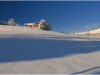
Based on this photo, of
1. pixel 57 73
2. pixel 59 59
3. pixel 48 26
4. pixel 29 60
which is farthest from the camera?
pixel 48 26

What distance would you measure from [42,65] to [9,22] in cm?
4621

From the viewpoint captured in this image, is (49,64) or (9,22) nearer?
(49,64)

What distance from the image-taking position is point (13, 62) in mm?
5980

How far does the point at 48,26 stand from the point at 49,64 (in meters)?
42.3

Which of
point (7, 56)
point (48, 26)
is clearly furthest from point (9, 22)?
point (7, 56)

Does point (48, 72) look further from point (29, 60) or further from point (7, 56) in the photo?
point (7, 56)

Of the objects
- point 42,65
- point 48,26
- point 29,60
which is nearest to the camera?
point 42,65

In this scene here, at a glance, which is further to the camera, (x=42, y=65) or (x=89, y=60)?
(x=89, y=60)

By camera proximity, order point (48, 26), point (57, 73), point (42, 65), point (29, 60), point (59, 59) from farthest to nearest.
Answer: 1. point (48, 26)
2. point (59, 59)
3. point (29, 60)
4. point (42, 65)
5. point (57, 73)

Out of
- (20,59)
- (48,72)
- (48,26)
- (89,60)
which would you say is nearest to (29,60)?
(20,59)

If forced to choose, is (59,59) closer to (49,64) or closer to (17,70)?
(49,64)

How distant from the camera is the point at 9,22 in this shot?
166ft

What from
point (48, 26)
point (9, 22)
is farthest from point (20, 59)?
point (9, 22)

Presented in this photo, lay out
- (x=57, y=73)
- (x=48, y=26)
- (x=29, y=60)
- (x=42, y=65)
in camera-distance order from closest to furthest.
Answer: (x=57, y=73) < (x=42, y=65) < (x=29, y=60) < (x=48, y=26)
